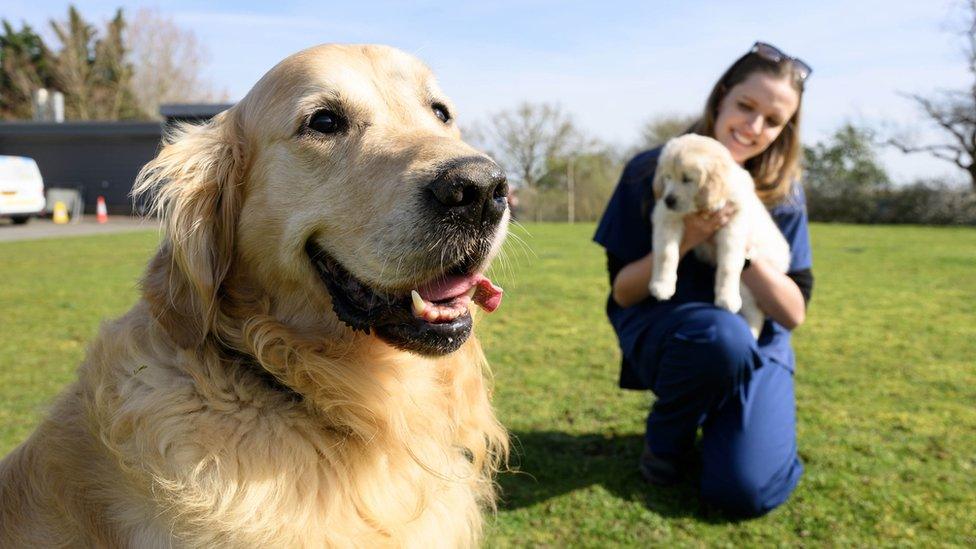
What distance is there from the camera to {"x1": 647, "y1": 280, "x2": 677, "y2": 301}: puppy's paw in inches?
140

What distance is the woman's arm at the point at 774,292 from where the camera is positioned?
3.71 metres

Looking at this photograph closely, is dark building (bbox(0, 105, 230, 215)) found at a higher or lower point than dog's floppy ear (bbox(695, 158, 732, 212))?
lower

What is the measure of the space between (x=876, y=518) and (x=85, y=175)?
33693mm

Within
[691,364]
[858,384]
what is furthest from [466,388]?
[858,384]

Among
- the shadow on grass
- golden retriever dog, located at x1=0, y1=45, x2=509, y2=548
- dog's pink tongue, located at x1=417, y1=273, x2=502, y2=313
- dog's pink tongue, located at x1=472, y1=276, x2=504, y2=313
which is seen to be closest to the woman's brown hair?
the shadow on grass

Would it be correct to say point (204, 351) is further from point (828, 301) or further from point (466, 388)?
point (828, 301)

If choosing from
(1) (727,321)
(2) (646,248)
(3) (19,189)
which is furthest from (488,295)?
(3) (19,189)

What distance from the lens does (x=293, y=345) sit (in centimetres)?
217

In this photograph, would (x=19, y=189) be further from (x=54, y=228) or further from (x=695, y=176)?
(x=695, y=176)

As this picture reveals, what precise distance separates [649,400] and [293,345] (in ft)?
10.9

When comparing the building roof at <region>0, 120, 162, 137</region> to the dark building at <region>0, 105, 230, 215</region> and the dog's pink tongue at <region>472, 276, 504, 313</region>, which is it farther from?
the dog's pink tongue at <region>472, 276, 504, 313</region>

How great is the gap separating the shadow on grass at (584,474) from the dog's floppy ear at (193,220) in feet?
5.69

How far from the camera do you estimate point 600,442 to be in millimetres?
4207

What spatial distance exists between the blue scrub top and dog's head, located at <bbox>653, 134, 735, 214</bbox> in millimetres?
376
